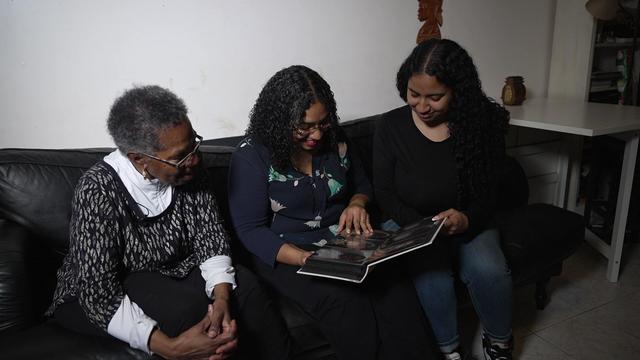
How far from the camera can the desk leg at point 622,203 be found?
2232mm

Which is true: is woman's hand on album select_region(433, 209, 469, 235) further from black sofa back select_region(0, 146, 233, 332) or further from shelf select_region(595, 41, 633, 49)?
shelf select_region(595, 41, 633, 49)

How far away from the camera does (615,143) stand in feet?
8.81

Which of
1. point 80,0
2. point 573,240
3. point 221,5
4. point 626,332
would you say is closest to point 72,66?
point 80,0

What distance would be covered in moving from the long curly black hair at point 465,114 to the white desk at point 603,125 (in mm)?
597

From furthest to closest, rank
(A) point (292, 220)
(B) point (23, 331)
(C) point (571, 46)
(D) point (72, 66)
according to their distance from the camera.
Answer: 1. (C) point (571, 46)
2. (D) point (72, 66)
3. (A) point (292, 220)
4. (B) point (23, 331)

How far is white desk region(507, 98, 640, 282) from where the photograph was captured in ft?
6.89

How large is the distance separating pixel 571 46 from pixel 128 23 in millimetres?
2452

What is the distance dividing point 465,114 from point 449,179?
0.24 meters

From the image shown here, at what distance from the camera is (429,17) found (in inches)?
99.1

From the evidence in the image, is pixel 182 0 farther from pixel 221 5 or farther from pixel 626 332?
pixel 626 332

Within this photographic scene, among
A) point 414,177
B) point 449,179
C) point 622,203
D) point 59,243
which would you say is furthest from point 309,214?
point 622,203

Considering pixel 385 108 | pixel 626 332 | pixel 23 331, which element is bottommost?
pixel 626 332

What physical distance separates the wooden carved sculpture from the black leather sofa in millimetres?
674

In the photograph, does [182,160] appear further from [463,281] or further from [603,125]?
[603,125]
